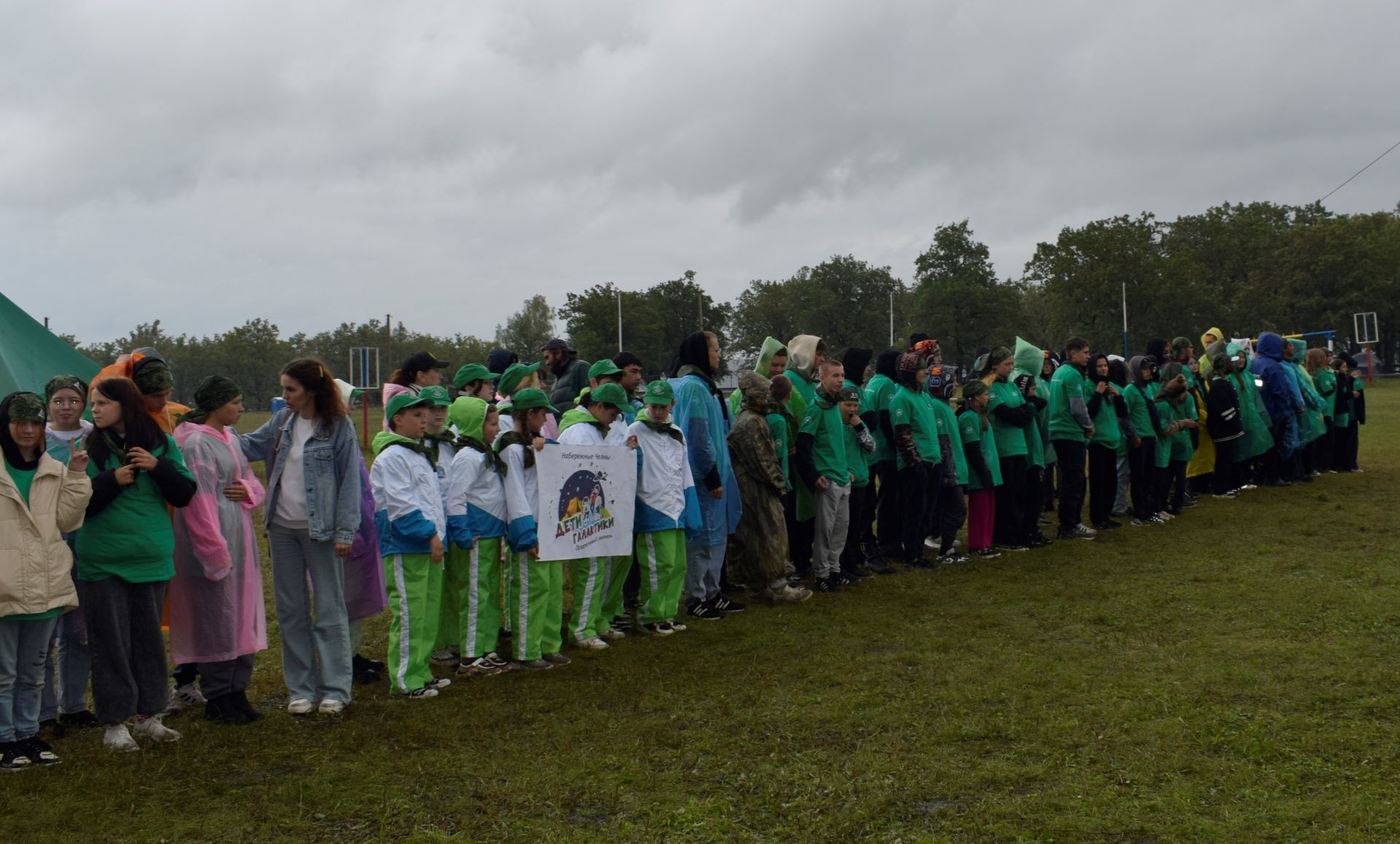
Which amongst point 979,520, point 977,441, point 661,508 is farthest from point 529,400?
point 979,520

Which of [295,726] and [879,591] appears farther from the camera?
[879,591]

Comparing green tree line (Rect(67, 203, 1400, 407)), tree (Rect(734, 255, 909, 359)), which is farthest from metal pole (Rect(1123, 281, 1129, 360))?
tree (Rect(734, 255, 909, 359))

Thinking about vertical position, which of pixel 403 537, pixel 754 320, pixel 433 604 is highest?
pixel 754 320

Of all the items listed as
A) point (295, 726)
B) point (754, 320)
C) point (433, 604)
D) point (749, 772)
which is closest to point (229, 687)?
point (295, 726)

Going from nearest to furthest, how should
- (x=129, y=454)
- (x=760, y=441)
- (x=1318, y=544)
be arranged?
(x=129, y=454), (x=760, y=441), (x=1318, y=544)

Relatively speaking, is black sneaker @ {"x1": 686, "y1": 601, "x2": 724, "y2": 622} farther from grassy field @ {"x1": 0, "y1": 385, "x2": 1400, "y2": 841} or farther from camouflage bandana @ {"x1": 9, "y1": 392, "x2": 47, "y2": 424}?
camouflage bandana @ {"x1": 9, "y1": 392, "x2": 47, "y2": 424}

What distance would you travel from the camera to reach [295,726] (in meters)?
5.57

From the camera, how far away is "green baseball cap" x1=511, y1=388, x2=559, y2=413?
681 cm

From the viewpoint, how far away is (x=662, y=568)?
7648 millimetres

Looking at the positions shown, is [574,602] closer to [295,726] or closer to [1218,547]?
[295,726]

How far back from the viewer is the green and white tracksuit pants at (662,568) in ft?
25.0

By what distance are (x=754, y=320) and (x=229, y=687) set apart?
276 ft

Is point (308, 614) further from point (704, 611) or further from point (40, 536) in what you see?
point (704, 611)

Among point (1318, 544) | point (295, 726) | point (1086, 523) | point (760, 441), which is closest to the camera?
point (295, 726)
